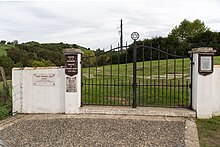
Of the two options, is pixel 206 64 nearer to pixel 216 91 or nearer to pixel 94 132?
pixel 216 91

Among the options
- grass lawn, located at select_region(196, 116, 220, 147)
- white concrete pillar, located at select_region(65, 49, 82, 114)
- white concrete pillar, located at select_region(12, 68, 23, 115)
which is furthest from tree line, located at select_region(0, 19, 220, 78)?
grass lawn, located at select_region(196, 116, 220, 147)

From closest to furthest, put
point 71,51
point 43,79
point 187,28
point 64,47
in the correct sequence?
point 71,51 → point 43,79 → point 64,47 → point 187,28

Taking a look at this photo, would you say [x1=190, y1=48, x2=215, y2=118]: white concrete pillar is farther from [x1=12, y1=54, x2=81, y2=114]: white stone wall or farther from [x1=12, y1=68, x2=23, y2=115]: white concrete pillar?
[x1=12, y1=68, x2=23, y2=115]: white concrete pillar

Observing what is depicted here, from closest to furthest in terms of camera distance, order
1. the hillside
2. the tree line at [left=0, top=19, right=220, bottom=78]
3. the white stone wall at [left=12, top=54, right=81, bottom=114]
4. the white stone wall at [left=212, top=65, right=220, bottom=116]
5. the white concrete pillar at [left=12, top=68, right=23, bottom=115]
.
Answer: the white stone wall at [left=212, top=65, right=220, bottom=116], the white stone wall at [left=12, top=54, right=81, bottom=114], the white concrete pillar at [left=12, top=68, right=23, bottom=115], the tree line at [left=0, top=19, right=220, bottom=78], the hillside

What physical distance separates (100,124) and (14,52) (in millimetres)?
22930

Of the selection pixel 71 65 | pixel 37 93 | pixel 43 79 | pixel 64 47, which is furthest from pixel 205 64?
pixel 64 47

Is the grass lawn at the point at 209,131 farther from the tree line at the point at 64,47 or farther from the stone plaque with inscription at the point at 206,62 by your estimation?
the tree line at the point at 64,47

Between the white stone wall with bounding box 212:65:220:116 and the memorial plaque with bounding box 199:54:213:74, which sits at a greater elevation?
the memorial plaque with bounding box 199:54:213:74

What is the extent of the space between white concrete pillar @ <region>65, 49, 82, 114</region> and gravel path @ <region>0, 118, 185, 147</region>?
0.59 m

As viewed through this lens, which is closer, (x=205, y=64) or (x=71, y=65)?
(x=205, y=64)

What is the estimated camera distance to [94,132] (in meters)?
4.92

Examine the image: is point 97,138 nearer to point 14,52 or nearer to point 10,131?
point 10,131

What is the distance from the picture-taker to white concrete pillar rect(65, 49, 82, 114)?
6.40 m

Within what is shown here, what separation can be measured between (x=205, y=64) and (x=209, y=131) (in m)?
1.76
